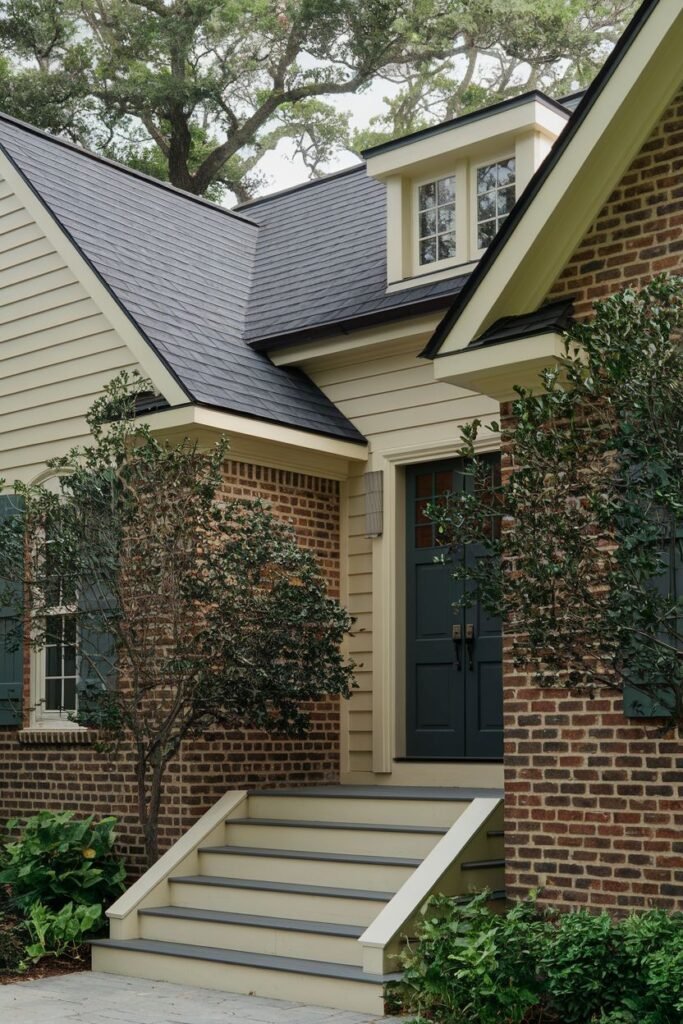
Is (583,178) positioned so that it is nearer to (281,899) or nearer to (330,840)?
(330,840)

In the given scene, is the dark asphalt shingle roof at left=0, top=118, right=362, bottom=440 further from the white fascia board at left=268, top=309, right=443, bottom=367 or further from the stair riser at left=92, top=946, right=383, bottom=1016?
the stair riser at left=92, top=946, right=383, bottom=1016

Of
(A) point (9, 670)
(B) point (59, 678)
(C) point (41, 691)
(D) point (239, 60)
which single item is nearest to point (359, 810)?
(B) point (59, 678)

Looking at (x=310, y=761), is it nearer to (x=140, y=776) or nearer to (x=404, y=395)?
(x=140, y=776)

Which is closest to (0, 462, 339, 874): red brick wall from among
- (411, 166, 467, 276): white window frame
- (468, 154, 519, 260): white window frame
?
(411, 166, 467, 276): white window frame

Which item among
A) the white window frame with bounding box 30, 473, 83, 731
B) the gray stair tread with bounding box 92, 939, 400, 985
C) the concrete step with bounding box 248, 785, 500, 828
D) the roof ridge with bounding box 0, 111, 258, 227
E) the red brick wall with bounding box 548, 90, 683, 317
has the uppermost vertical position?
the roof ridge with bounding box 0, 111, 258, 227

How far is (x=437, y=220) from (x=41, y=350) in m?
3.71

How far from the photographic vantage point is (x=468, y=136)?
1081cm

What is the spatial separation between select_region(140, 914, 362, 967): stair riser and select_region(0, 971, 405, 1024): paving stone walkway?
0.41 meters

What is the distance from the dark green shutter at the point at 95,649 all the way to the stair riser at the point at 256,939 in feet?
5.12

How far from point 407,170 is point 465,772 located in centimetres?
521

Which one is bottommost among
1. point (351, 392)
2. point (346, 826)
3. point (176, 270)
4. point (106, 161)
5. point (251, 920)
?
point (251, 920)

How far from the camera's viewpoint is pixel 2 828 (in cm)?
1155

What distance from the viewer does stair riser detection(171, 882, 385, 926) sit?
8.18m

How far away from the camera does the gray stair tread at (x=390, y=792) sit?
8977 mm
